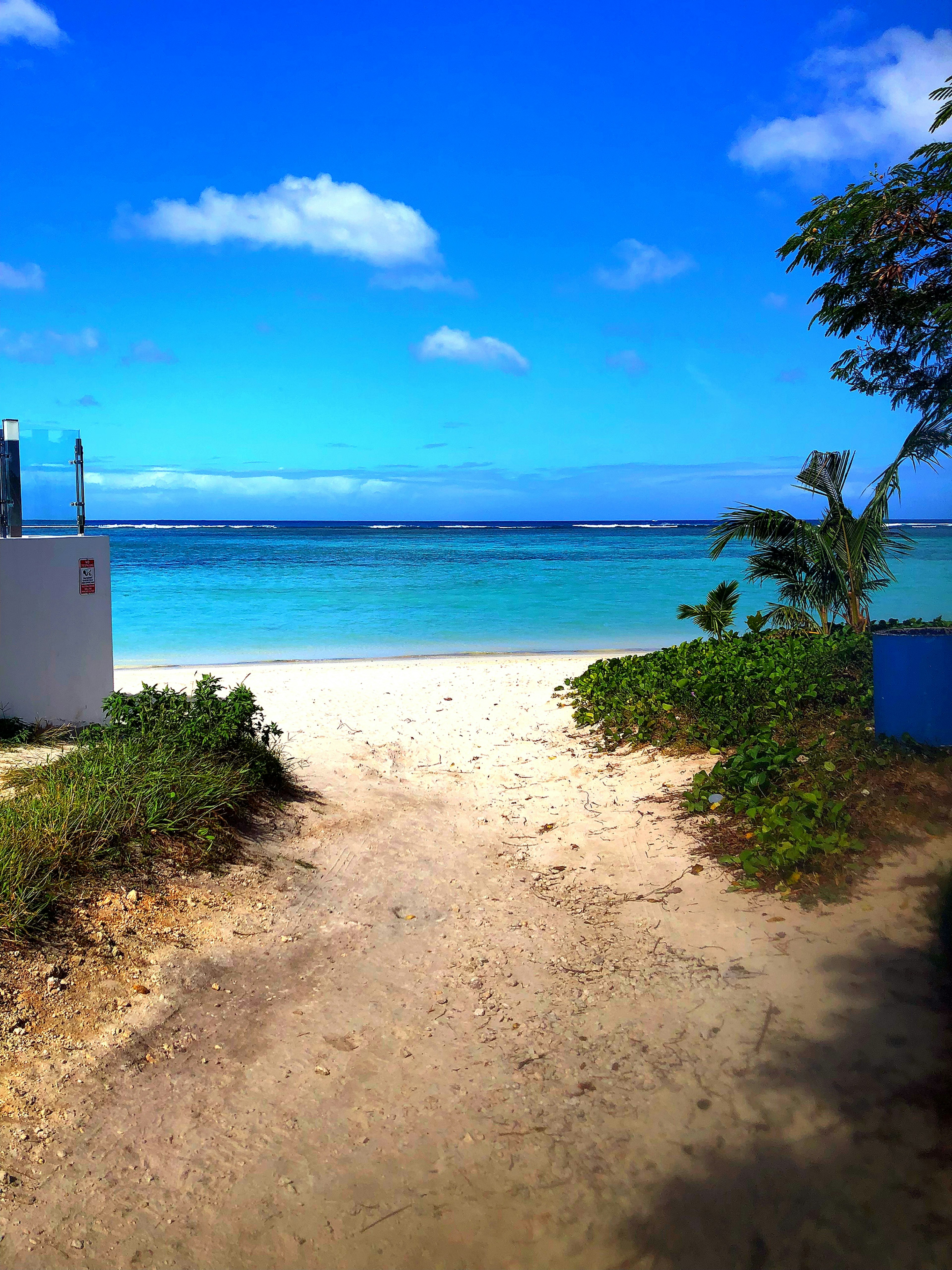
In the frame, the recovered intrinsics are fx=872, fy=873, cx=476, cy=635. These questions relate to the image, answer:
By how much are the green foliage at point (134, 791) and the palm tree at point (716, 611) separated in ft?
17.7

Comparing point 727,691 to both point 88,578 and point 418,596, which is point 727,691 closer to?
point 88,578

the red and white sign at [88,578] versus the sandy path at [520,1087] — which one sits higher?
the red and white sign at [88,578]

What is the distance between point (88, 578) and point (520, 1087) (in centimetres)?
647

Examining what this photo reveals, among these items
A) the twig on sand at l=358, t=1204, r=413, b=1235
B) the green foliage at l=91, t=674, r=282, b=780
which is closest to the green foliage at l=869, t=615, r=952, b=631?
the green foliage at l=91, t=674, r=282, b=780

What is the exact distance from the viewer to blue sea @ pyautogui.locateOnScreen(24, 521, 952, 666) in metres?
18.3

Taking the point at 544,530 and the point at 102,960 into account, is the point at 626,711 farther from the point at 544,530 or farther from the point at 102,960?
the point at 544,530

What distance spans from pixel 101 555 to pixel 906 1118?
7.57m

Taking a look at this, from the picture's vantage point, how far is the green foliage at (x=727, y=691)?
6.90 meters

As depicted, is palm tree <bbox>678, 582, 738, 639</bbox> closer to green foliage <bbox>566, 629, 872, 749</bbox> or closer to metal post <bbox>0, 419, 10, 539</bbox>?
green foliage <bbox>566, 629, 872, 749</bbox>

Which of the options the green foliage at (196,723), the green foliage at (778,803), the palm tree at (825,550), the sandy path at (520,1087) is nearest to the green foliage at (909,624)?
the palm tree at (825,550)

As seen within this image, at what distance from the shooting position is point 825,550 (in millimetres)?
10039

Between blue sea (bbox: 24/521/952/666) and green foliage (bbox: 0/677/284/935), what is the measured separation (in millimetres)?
3481

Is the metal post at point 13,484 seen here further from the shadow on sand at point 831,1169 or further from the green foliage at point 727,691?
the shadow on sand at point 831,1169

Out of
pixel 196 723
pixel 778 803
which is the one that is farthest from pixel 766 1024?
pixel 196 723
